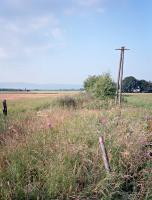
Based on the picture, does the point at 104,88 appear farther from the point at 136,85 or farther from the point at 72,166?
the point at 136,85

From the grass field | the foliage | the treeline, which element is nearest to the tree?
the treeline

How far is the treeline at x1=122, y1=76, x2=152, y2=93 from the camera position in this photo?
131 m

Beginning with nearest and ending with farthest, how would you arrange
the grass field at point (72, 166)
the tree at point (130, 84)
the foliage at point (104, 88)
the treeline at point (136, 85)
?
the grass field at point (72, 166) < the foliage at point (104, 88) < the tree at point (130, 84) < the treeline at point (136, 85)

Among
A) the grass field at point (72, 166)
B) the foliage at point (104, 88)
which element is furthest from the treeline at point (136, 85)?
the grass field at point (72, 166)

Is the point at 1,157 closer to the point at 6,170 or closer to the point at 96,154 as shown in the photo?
the point at 6,170

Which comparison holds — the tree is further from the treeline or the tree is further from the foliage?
the foliage

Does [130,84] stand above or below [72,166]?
above

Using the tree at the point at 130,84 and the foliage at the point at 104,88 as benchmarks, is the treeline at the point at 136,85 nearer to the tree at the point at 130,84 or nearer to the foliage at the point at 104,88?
the tree at the point at 130,84

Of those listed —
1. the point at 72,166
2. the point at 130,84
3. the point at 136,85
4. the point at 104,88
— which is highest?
the point at 130,84

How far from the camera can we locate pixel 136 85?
133250mm

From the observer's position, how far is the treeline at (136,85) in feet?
431

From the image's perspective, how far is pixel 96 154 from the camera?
7.09 meters

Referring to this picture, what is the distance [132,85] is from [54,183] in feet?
421

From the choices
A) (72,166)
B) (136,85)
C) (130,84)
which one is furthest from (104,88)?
(136,85)
